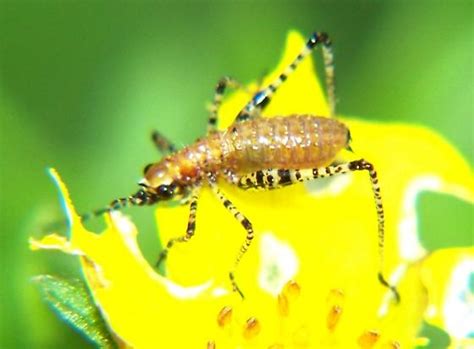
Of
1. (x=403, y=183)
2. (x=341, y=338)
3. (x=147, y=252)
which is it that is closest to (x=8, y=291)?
(x=147, y=252)

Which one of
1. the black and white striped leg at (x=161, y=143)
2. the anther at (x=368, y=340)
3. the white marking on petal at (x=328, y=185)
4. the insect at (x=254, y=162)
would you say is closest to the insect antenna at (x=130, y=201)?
the insect at (x=254, y=162)

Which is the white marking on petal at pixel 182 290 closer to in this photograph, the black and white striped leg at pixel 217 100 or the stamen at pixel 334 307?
the stamen at pixel 334 307

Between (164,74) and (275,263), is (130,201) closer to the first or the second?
(275,263)

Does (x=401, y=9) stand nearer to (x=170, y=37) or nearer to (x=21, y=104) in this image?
(x=170, y=37)

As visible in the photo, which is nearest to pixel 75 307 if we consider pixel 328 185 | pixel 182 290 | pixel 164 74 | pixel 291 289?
pixel 182 290

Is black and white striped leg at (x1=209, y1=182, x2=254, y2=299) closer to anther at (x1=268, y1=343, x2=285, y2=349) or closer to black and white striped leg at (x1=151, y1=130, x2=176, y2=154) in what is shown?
anther at (x1=268, y1=343, x2=285, y2=349)
